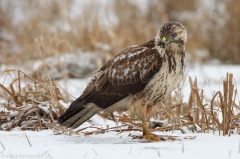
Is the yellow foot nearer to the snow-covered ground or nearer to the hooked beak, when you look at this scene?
the snow-covered ground

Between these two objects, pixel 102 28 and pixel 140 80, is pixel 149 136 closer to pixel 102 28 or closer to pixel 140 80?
pixel 140 80

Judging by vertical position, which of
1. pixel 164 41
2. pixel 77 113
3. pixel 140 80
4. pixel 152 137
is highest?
pixel 164 41

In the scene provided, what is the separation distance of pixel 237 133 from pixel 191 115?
71 cm

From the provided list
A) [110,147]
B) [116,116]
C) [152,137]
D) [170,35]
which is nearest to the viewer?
[110,147]

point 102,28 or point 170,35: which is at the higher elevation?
point 102,28

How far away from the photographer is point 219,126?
15.4 ft

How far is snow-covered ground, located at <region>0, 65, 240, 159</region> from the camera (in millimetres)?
3727

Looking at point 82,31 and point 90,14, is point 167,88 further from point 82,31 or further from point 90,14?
point 90,14

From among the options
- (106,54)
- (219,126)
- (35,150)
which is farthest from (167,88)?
(106,54)

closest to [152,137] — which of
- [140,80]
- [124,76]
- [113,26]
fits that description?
[140,80]

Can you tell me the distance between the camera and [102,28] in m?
10.9

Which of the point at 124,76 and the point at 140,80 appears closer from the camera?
the point at 140,80

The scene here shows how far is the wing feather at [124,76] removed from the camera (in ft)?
15.4

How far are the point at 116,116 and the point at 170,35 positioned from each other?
3.45 feet
